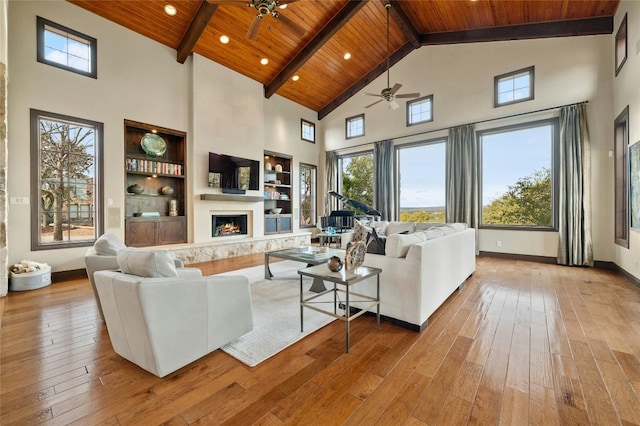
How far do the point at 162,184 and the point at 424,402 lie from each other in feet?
21.1

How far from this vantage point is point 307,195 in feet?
30.7

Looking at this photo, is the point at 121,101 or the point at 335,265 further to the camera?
the point at 121,101

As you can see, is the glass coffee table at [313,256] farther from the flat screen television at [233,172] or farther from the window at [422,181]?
the window at [422,181]

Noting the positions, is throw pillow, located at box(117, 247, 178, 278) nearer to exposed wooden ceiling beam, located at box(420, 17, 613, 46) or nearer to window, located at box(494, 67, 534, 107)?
window, located at box(494, 67, 534, 107)

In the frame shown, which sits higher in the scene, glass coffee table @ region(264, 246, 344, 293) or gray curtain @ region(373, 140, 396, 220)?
gray curtain @ region(373, 140, 396, 220)

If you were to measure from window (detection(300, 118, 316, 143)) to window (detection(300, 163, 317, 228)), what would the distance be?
3.03ft

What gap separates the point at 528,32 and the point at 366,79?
156 inches

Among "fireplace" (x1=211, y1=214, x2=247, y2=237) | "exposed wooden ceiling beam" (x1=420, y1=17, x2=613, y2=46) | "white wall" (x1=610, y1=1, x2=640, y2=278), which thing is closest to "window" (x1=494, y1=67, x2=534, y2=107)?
"exposed wooden ceiling beam" (x1=420, y1=17, x2=613, y2=46)

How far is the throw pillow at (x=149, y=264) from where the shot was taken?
6.39ft

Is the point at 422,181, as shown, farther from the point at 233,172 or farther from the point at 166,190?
the point at 166,190

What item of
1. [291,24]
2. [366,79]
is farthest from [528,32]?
[291,24]

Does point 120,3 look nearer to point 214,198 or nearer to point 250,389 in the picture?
point 214,198

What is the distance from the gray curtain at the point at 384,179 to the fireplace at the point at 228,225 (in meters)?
3.85

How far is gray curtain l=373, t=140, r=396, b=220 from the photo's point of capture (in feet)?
25.5
